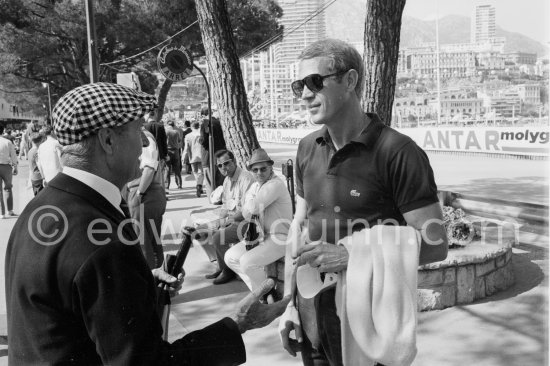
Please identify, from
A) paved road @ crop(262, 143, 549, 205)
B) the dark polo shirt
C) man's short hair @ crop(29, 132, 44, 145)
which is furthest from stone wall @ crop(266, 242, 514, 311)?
man's short hair @ crop(29, 132, 44, 145)

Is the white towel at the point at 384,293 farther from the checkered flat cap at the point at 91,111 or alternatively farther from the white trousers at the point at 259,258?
the white trousers at the point at 259,258

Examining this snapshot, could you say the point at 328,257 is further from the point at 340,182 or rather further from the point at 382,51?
the point at 382,51

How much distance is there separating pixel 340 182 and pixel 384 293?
491 mm

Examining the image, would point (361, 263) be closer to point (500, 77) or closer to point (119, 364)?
point (119, 364)

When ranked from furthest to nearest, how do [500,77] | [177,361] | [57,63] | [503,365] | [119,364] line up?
1. [500,77]
2. [57,63]
3. [503,365]
4. [177,361]
5. [119,364]

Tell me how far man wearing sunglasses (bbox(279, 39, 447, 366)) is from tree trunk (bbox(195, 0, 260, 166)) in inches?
156

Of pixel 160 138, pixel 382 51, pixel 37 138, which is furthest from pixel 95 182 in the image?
pixel 160 138

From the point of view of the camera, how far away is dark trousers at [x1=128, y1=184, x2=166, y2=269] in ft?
18.3

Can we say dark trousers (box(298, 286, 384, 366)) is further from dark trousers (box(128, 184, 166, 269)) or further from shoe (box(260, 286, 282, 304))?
dark trousers (box(128, 184, 166, 269))

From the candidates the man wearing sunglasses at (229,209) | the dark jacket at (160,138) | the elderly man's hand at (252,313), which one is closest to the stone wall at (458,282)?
the man wearing sunglasses at (229,209)

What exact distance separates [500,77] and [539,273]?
145 m

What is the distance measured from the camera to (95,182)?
1.49 meters

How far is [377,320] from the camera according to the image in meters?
1.84

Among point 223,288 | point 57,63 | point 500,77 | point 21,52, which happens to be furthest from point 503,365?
point 500,77
